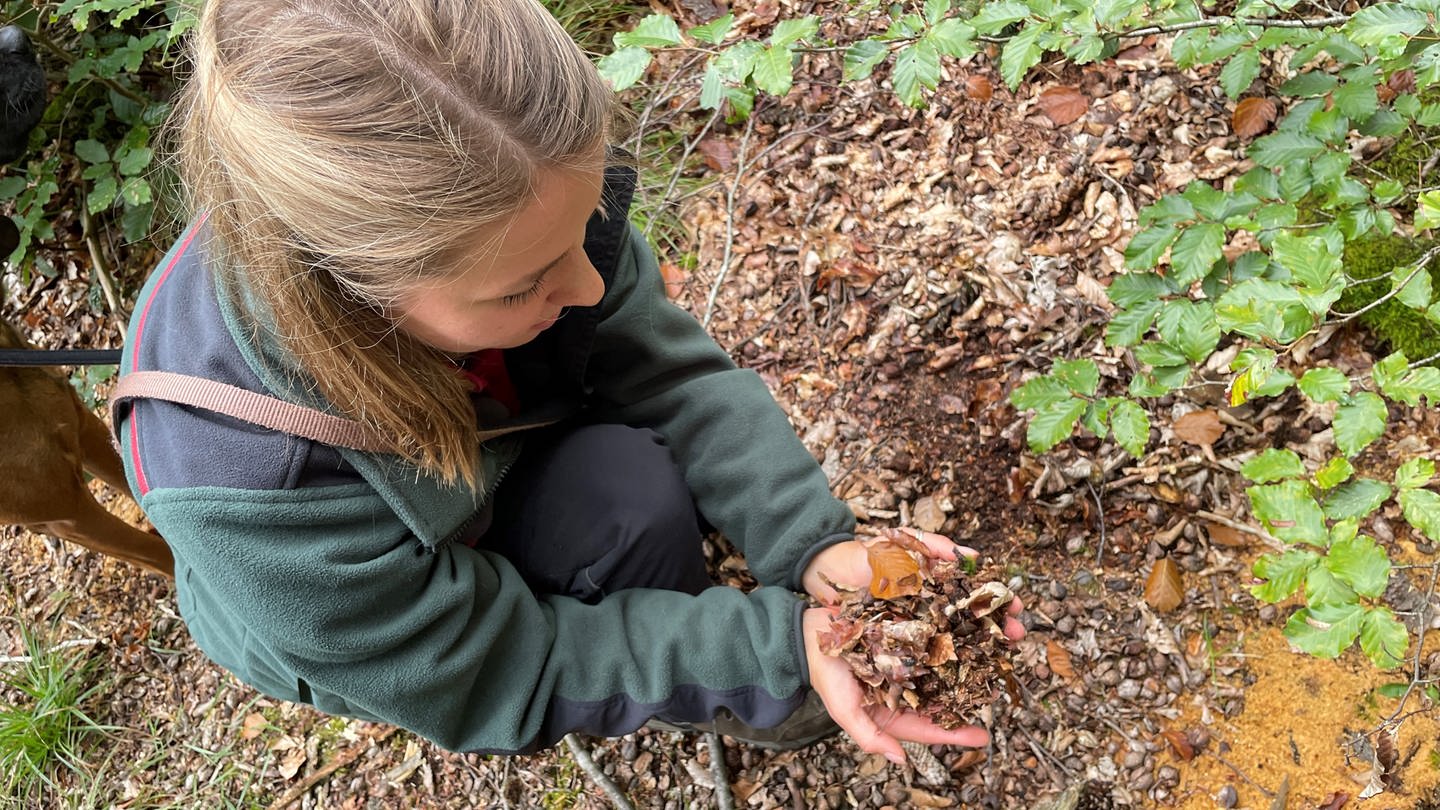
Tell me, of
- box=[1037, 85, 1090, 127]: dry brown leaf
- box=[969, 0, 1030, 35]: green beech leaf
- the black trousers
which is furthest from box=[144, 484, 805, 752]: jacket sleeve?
box=[1037, 85, 1090, 127]: dry brown leaf

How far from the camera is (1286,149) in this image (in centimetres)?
178

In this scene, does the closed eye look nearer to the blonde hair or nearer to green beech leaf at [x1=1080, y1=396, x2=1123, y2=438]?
the blonde hair

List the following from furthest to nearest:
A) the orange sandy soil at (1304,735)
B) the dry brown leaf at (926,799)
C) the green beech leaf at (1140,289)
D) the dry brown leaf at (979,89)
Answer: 1. the dry brown leaf at (979,89)
2. the dry brown leaf at (926,799)
3. the orange sandy soil at (1304,735)
4. the green beech leaf at (1140,289)

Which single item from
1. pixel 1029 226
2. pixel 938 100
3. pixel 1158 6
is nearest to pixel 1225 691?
pixel 1029 226

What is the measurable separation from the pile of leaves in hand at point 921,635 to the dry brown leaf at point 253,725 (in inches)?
82.7

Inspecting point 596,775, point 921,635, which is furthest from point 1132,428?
point 596,775

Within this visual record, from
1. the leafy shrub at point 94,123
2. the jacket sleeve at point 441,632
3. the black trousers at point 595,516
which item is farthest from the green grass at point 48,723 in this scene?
the black trousers at point 595,516

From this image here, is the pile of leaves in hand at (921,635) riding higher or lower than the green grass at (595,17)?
lower

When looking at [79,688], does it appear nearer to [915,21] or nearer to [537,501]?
[537,501]

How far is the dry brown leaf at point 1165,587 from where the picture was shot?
2303 mm

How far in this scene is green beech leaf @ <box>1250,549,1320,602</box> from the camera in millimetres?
1440

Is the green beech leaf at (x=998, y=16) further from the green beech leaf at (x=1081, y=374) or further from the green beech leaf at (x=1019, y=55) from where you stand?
the green beech leaf at (x=1081, y=374)

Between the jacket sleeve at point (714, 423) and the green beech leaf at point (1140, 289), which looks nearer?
the green beech leaf at point (1140, 289)

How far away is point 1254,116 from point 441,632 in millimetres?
2595
